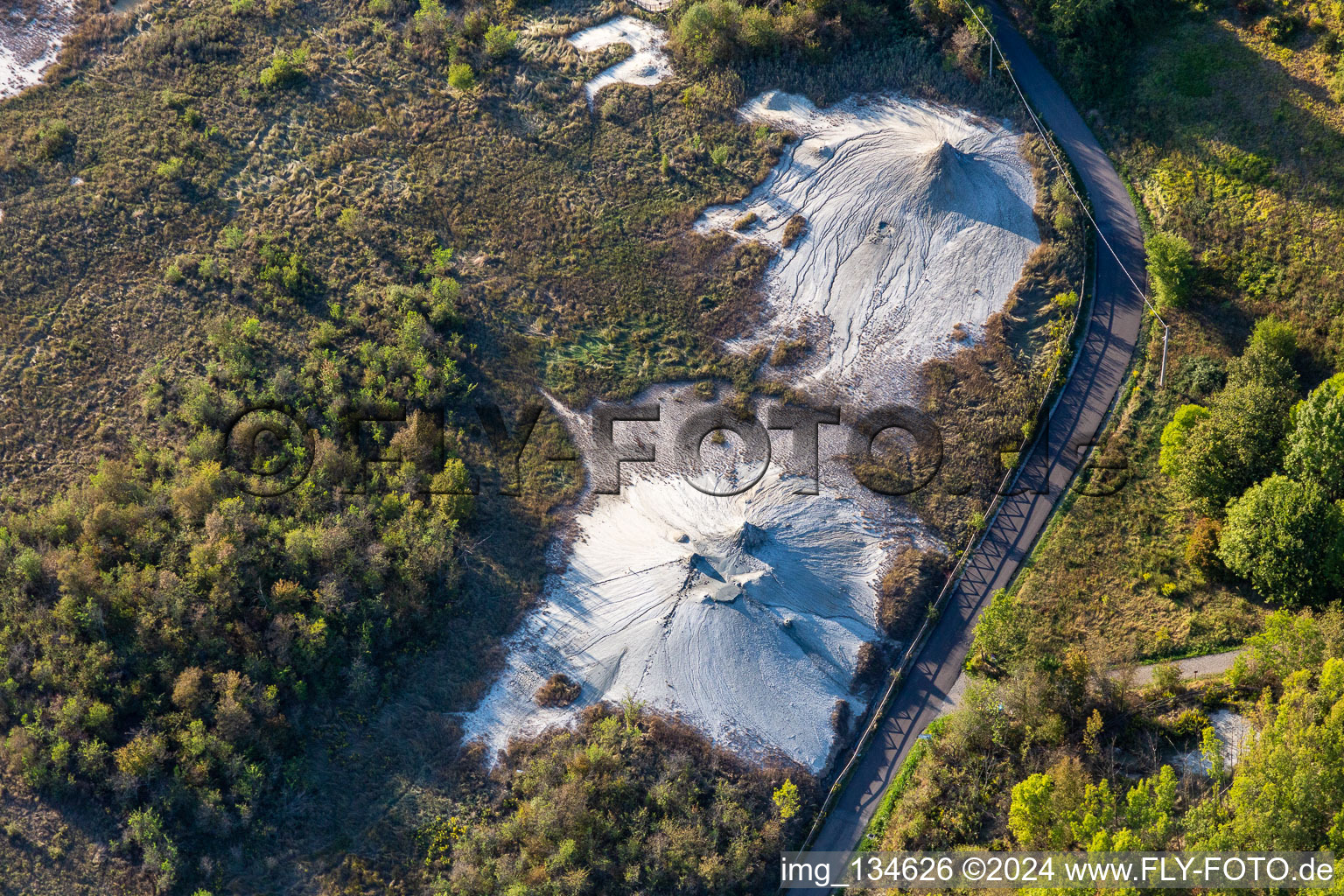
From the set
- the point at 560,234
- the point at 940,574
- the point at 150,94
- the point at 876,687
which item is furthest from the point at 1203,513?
the point at 150,94

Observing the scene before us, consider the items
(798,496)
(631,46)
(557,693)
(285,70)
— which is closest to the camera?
(557,693)

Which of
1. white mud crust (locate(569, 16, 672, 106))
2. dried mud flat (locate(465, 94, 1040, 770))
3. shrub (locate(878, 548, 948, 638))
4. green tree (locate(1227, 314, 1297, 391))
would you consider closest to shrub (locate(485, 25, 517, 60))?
white mud crust (locate(569, 16, 672, 106))

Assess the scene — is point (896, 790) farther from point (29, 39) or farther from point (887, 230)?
point (29, 39)

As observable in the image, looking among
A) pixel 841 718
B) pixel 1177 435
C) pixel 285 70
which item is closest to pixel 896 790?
pixel 841 718

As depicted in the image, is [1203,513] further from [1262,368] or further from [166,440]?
[166,440]

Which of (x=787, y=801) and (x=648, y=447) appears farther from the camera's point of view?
(x=648, y=447)

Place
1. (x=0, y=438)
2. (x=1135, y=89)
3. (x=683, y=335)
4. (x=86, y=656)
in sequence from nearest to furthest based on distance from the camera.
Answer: (x=86, y=656)
(x=0, y=438)
(x=683, y=335)
(x=1135, y=89)
